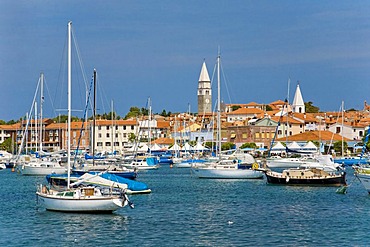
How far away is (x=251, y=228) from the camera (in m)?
31.0

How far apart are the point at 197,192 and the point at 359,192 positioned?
10.2 m

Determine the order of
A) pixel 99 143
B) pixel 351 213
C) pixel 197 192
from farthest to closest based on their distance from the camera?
pixel 99 143 < pixel 197 192 < pixel 351 213

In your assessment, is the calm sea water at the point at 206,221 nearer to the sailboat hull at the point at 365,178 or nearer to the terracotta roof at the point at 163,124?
the sailboat hull at the point at 365,178

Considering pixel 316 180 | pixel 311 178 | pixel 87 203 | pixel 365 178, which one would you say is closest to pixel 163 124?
pixel 311 178

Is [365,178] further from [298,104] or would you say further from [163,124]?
[298,104]

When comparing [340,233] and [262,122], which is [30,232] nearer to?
[340,233]

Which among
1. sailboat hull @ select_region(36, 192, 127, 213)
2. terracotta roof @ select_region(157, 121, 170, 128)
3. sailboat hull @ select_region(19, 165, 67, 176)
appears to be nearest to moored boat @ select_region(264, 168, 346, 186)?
sailboat hull @ select_region(36, 192, 127, 213)

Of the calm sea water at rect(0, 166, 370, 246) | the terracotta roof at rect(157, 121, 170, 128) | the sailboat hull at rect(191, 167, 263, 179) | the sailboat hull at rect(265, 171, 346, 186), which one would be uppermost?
the terracotta roof at rect(157, 121, 170, 128)

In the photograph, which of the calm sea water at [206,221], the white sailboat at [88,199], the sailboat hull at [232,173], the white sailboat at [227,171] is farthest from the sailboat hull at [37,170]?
the white sailboat at [88,199]

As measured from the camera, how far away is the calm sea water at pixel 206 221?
28.2 meters

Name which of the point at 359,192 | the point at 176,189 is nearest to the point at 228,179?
the point at 176,189

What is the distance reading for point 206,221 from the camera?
110ft

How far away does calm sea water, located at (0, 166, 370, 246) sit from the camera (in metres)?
28.2

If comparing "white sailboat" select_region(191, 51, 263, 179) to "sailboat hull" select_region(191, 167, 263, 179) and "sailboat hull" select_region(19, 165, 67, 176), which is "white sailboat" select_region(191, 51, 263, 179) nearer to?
"sailboat hull" select_region(191, 167, 263, 179)
